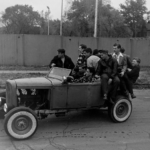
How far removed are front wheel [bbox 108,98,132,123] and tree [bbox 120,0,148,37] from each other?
67.8 metres

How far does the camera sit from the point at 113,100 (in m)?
5.93

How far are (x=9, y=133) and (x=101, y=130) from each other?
198 cm

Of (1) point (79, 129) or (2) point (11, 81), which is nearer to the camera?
(2) point (11, 81)

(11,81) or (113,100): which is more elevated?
(11,81)

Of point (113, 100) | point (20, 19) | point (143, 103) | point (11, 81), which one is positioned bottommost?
point (143, 103)

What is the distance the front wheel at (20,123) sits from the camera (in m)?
4.63

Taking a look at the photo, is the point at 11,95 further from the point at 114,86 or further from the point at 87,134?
the point at 114,86

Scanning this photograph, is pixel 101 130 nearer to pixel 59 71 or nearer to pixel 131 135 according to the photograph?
pixel 131 135

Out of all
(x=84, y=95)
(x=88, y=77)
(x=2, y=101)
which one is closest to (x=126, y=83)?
(x=88, y=77)

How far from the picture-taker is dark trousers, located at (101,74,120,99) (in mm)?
5568

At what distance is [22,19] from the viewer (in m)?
70.2

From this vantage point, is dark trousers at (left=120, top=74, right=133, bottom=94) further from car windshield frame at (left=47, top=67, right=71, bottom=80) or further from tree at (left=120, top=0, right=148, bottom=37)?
tree at (left=120, top=0, right=148, bottom=37)

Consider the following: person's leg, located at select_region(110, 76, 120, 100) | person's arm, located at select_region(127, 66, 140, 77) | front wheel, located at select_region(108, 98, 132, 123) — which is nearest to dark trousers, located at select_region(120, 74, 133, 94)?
person's arm, located at select_region(127, 66, 140, 77)

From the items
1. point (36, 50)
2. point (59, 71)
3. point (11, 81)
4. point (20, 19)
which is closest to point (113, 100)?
point (59, 71)
